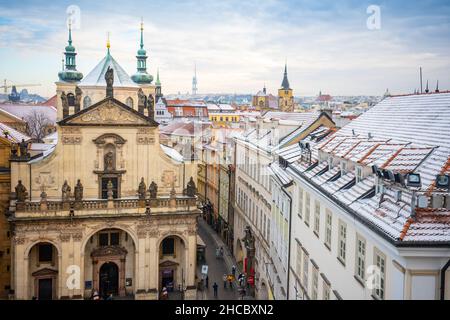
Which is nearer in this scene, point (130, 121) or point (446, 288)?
point (446, 288)

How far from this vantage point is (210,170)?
211ft

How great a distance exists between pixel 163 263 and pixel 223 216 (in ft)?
58.2

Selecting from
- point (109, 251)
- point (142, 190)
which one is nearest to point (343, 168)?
point (142, 190)

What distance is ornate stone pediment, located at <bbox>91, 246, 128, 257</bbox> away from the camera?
4025 cm

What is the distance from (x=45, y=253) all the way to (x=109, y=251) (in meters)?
4.81

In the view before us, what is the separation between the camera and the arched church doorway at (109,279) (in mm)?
40812

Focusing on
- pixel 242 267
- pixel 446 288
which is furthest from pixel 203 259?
pixel 446 288

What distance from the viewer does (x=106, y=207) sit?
1540 inches

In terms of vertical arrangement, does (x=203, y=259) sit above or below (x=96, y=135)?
below

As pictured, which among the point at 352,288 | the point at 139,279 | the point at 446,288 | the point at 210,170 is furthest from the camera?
the point at 210,170

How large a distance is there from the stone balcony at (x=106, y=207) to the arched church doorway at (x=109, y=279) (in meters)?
4.86

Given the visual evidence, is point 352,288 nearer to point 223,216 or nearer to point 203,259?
point 203,259

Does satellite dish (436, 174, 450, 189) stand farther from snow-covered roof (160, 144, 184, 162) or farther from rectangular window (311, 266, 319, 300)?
snow-covered roof (160, 144, 184, 162)
